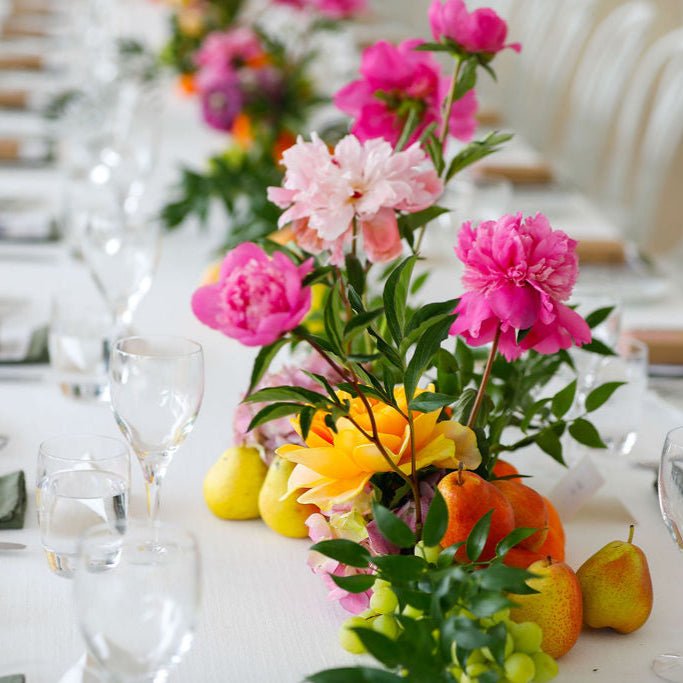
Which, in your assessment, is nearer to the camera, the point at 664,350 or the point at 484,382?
the point at 484,382

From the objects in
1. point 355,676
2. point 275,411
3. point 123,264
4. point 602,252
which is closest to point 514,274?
point 275,411

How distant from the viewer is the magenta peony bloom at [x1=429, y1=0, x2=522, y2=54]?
1.07 metres

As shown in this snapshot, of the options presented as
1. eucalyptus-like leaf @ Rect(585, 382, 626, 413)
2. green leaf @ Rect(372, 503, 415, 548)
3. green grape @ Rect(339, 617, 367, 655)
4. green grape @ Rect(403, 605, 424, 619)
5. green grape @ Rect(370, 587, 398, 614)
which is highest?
eucalyptus-like leaf @ Rect(585, 382, 626, 413)

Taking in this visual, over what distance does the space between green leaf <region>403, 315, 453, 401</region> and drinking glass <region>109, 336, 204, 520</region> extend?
167 mm

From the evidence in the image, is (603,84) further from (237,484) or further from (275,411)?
(275,411)

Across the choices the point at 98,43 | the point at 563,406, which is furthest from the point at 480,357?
the point at 98,43

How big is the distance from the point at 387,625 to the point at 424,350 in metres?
0.20

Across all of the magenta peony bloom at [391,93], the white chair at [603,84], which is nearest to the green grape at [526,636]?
the magenta peony bloom at [391,93]

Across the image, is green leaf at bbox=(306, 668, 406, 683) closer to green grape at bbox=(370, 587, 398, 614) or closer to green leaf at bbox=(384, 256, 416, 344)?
green grape at bbox=(370, 587, 398, 614)

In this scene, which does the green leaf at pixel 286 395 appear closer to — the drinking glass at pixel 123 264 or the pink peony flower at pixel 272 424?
the pink peony flower at pixel 272 424

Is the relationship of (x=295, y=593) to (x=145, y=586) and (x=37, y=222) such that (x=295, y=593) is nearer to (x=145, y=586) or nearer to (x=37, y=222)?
(x=145, y=586)

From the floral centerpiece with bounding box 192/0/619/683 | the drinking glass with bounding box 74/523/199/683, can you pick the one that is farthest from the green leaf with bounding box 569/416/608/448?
the drinking glass with bounding box 74/523/199/683

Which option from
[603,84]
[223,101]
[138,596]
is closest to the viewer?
[138,596]

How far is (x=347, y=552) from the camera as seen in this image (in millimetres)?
791
